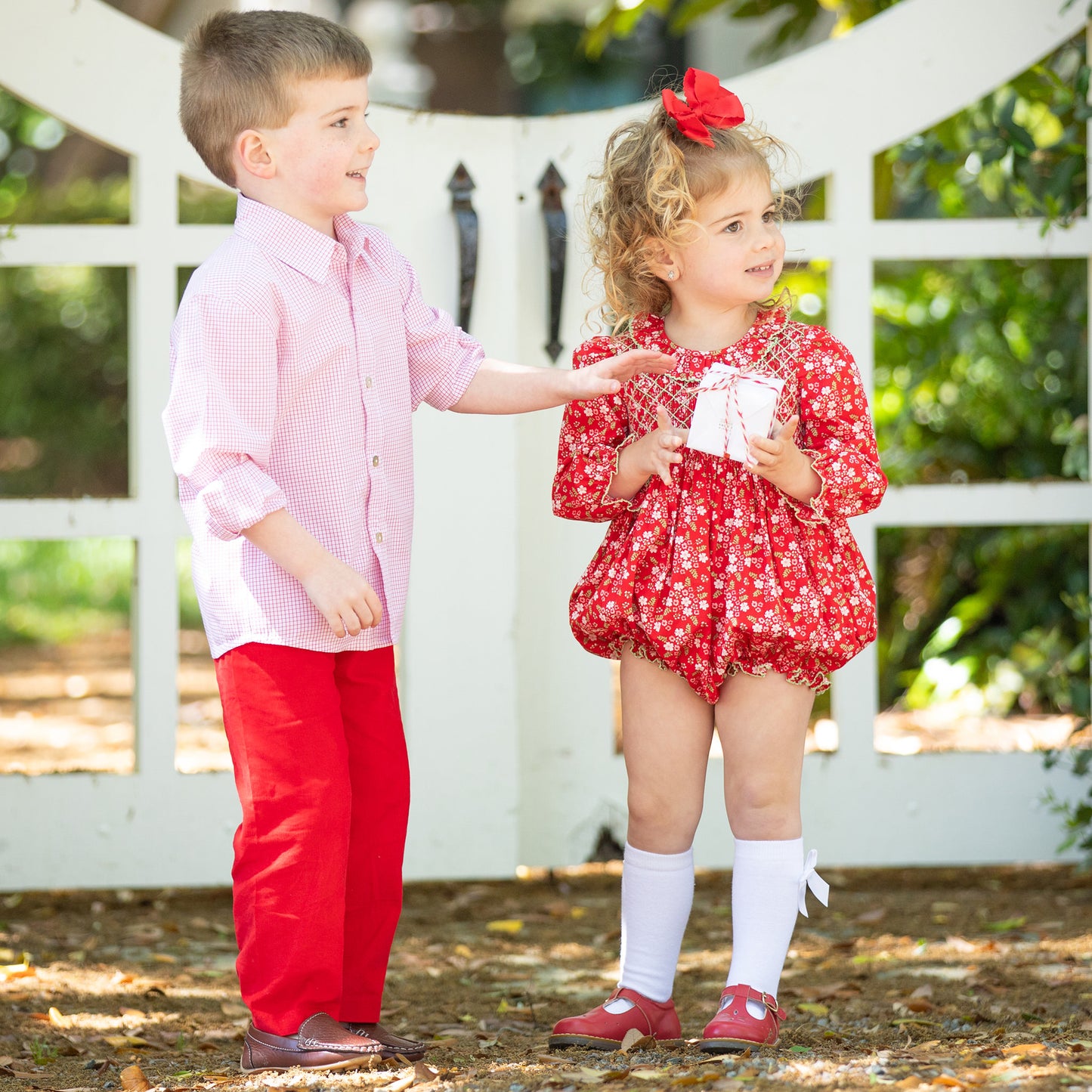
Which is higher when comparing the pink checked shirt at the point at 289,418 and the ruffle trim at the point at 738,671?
the pink checked shirt at the point at 289,418

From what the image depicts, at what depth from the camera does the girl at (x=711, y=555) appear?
190cm

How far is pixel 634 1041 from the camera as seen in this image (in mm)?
1933

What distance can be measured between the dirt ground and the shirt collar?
1.06 m

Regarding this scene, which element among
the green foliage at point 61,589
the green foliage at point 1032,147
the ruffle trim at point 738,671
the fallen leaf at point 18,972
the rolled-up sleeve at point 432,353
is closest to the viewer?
the ruffle trim at point 738,671

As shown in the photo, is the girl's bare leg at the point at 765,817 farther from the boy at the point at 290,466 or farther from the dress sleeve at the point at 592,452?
the boy at the point at 290,466

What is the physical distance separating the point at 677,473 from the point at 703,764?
0.43 m

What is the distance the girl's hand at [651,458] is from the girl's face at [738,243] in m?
0.21

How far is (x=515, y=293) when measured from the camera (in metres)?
2.71

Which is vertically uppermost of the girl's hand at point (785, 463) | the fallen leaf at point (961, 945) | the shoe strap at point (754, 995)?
the girl's hand at point (785, 463)

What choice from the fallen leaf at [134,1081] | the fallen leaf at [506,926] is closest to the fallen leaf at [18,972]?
the fallen leaf at [134,1081]

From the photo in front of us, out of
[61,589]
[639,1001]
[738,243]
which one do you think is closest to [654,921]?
[639,1001]

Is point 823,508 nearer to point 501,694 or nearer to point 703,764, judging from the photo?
point 703,764

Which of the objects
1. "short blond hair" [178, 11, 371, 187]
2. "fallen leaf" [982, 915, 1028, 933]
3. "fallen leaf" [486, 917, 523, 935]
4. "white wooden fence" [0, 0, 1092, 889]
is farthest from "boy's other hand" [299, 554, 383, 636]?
"fallen leaf" [982, 915, 1028, 933]

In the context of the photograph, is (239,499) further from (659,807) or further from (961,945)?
(961,945)
